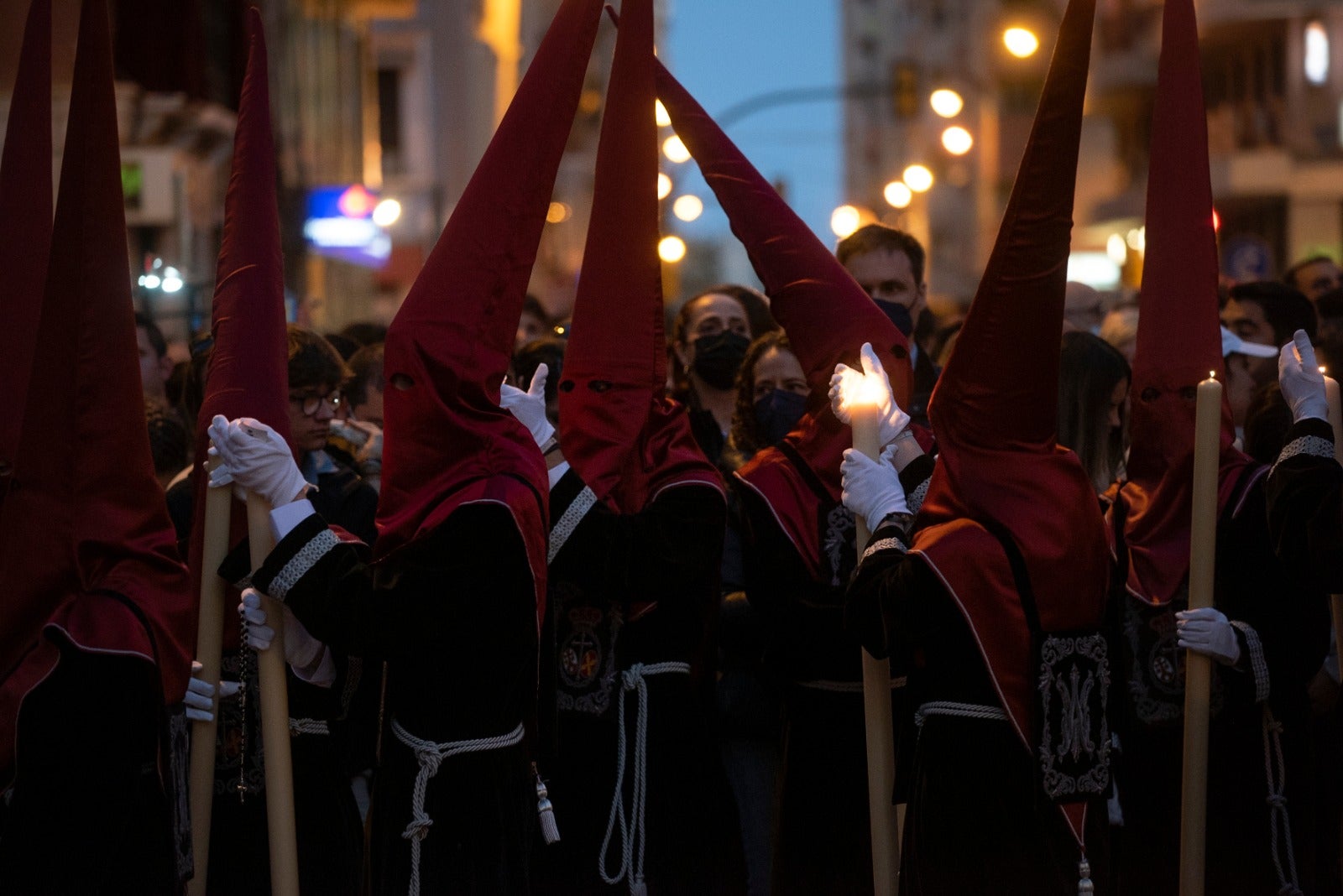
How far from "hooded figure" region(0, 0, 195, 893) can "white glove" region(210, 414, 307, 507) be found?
163 millimetres

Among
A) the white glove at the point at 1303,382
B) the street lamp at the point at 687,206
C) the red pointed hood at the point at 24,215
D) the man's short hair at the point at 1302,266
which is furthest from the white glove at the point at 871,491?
the street lamp at the point at 687,206

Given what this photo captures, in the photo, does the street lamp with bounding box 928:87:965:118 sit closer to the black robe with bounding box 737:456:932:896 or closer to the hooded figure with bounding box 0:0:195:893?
the black robe with bounding box 737:456:932:896

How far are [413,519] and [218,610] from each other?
0.58 m

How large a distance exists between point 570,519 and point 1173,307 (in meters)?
1.64

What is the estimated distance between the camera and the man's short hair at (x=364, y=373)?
6.44 m

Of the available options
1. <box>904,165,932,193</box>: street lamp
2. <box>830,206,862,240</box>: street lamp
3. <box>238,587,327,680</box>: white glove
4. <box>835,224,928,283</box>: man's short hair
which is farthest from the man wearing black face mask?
<box>830,206,862,240</box>: street lamp

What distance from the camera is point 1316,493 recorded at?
4.26m

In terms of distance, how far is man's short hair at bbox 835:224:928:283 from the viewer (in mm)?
5777

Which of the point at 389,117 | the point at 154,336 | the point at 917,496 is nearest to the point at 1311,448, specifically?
the point at 917,496

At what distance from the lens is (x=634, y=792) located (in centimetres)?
467

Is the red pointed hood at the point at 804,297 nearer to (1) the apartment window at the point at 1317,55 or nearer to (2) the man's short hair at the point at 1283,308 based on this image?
(2) the man's short hair at the point at 1283,308

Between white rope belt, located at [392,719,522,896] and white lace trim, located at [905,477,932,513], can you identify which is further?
white lace trim, located at [905,477,932,513]

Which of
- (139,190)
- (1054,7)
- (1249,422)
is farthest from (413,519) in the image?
(1054,7)

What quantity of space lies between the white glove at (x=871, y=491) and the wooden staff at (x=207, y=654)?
145 centimetres
